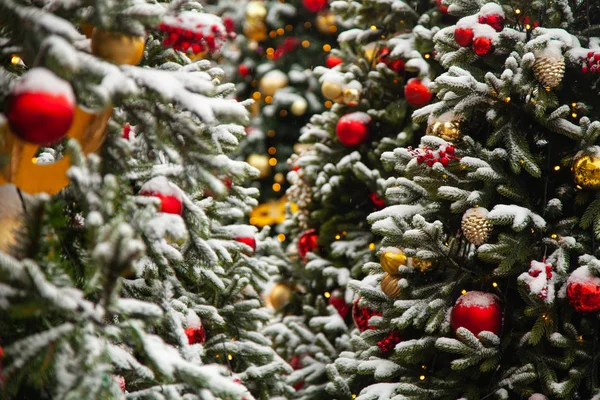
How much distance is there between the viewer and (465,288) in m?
1.80

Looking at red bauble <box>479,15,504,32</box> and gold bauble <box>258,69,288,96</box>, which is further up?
red bauble <box>479,15,504,32</box>

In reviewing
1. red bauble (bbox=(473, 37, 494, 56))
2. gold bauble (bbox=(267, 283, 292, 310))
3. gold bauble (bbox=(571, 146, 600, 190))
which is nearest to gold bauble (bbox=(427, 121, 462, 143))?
red bauble (bbox=(473, 37, 494, 56))

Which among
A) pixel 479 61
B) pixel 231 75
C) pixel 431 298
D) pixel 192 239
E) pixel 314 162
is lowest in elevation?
pixel 231 75

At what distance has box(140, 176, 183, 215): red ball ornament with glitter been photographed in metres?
1.26

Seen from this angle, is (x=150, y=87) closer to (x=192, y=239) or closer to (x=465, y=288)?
(x=192, y=239)

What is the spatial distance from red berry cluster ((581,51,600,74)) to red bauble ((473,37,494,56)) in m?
0.26

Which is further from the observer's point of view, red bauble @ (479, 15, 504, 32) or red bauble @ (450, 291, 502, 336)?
red bauble @ (479, 15, 504, 32)

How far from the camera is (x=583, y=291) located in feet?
4.92

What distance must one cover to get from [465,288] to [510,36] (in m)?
0.77

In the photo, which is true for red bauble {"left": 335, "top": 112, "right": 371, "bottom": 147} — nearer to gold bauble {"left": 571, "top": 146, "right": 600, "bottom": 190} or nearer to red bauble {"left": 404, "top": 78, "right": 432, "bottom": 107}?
red bauble {"left": 404, "top": 78, "right": 432, "bottom": 107}

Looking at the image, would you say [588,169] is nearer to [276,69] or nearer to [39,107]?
[39,107]

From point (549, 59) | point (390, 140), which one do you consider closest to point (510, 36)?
point (549, 59)

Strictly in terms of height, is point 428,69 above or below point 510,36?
below

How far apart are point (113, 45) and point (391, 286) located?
1.17m
